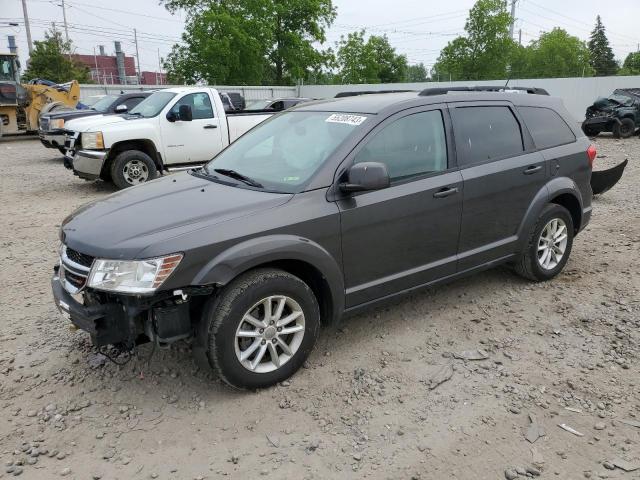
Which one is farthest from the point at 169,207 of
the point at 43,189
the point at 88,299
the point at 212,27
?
the point at 212,27

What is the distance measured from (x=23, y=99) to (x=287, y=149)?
19.5 m

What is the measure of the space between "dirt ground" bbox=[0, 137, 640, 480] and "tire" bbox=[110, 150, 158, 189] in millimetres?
4892

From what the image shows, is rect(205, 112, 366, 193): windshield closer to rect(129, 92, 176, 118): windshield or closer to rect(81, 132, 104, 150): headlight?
rect(81, 132, 104, 150): headlight

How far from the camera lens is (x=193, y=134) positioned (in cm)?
1003

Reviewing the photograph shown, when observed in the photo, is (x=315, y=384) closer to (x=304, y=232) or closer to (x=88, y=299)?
(x=304, y=232)

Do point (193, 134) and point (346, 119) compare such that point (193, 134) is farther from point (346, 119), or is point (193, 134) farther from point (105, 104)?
point (346, 119)

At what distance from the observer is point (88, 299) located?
3.14 meters

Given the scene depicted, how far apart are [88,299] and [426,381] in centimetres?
216

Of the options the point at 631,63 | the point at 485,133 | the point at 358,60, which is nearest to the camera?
the point at 485,133

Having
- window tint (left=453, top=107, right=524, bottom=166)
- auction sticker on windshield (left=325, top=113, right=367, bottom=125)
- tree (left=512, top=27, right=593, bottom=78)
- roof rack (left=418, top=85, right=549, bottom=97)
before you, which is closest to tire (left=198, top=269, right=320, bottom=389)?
auction sticker on windshield (left=325, top=113, right=367, bottom=125)

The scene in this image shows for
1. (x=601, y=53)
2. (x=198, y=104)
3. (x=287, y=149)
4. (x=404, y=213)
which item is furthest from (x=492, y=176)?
(x=601, y=53)

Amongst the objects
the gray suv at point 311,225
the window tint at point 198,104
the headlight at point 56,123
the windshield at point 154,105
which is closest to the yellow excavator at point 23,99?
the headlight at point 56,123

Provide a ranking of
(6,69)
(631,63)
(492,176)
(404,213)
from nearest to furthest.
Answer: (404,213) → (492,176) → (6,69) → (631,63)

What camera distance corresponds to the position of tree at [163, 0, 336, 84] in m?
38.8
